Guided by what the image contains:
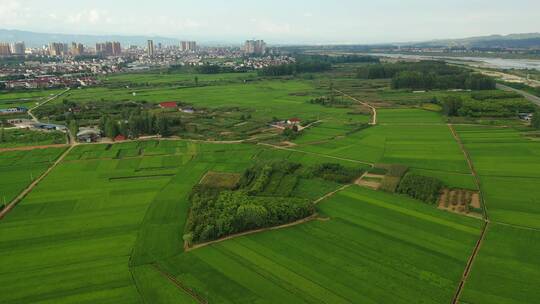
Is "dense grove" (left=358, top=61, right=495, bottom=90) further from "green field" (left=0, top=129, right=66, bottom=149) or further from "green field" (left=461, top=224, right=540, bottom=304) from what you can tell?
"green field" (left=0, top=129, right=66, bottom=149)

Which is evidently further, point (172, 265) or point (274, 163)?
point (274, 163)

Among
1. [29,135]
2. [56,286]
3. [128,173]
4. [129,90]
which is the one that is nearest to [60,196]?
[128,173]

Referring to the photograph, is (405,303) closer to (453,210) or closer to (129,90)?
(453,210)

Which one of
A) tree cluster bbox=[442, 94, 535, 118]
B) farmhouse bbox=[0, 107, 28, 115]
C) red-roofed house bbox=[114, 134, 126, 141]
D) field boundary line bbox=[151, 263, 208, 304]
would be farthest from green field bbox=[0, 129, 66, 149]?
tree cluster bbox=[442, 94, 535, 118]

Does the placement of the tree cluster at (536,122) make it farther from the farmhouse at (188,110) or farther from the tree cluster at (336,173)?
the farmhouse at (188,110)

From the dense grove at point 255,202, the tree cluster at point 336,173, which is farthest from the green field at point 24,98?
the tree cluster at point 336,173

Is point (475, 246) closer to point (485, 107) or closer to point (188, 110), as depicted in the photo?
point (485, 107)
